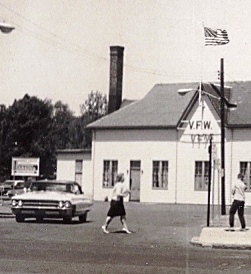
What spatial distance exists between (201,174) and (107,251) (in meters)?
34.2

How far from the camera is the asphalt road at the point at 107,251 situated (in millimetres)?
14148

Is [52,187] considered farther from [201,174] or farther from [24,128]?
[24,128]

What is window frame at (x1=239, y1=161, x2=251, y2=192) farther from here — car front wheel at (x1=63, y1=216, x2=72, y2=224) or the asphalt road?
car front wheel at (x1=63, y1=216, x2=72, y2=224)

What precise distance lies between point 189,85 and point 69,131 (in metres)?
38.1

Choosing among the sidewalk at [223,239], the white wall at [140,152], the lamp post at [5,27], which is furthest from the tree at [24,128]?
the lamp post at [5,27]

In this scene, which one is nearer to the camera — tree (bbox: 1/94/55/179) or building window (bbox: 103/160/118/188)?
building window (bbox: 103/160/118/188)

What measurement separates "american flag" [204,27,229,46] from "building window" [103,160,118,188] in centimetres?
2570

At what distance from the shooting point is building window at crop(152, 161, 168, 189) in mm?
52531

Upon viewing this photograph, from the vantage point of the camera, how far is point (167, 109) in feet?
182

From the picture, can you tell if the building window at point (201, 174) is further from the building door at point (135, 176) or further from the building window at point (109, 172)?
the building window at point (109, 172)

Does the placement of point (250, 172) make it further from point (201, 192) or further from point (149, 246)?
point (149, 246)

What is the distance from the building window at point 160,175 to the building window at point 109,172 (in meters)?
2.98

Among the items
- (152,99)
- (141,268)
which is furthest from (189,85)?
(141,268)

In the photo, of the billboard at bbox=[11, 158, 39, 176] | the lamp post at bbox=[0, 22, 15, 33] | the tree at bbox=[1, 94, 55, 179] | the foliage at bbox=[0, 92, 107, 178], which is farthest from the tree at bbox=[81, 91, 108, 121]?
the lamp post at bbox=[0, 22, 15, 33]
